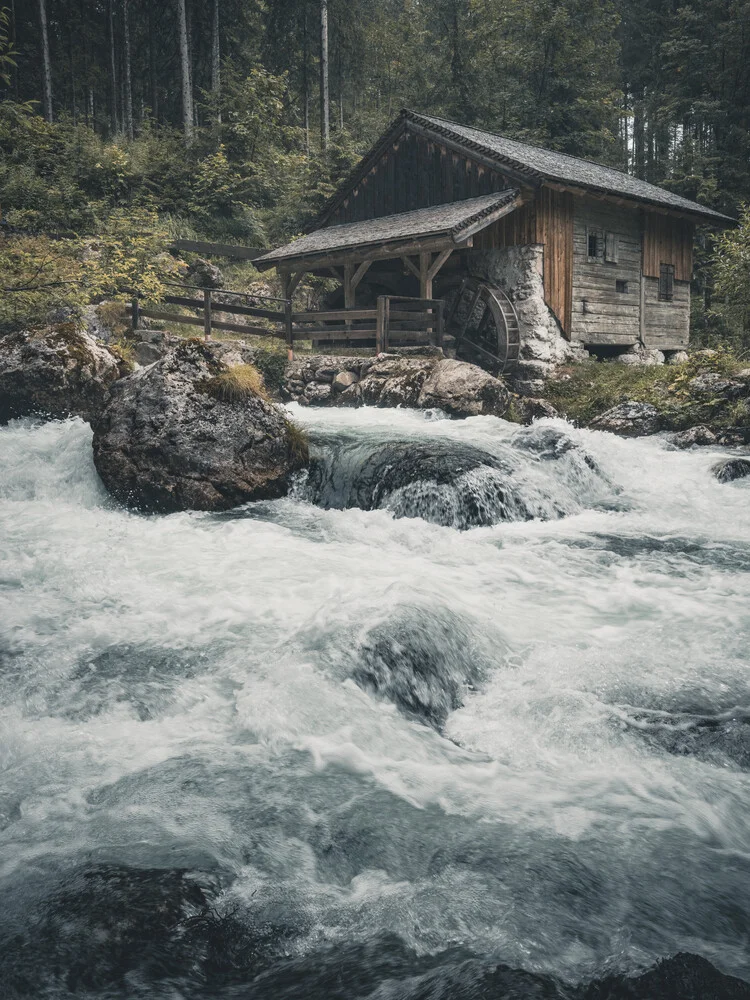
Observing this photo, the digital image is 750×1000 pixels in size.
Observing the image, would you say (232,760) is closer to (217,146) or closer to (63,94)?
(217,146)

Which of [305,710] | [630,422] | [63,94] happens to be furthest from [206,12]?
[305,710]

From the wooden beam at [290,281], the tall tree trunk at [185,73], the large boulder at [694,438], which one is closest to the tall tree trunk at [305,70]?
the tall tree trunk at [185,73]

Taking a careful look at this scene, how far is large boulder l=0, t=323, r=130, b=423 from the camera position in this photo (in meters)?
Result: 10.9

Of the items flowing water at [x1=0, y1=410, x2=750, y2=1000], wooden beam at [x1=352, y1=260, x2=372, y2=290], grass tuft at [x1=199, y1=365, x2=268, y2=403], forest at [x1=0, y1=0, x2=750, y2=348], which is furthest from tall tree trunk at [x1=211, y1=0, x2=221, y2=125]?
flowing water at [x1=0, y1=410, x2=750, y2=1000]

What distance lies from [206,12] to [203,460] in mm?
32906

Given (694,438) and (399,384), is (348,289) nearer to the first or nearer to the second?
(399,384)

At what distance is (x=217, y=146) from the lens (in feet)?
87.4

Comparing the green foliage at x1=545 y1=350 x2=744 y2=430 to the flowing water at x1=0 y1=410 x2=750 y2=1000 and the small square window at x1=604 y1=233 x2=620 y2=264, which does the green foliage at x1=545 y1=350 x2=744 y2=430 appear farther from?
the flowing water at x1=0 y1=410 x2=750 y2=1000

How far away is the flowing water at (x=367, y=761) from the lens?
247 cm

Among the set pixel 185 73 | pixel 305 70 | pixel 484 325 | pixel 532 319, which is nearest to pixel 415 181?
pixel 484 325

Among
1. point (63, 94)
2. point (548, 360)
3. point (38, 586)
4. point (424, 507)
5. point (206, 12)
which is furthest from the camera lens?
point (63, 94)

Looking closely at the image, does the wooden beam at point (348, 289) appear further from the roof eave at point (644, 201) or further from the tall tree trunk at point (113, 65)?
the tall tree trunk at point (113, 65)

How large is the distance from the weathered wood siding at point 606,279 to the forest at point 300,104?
2.16 metres

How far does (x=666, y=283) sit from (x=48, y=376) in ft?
54.7
